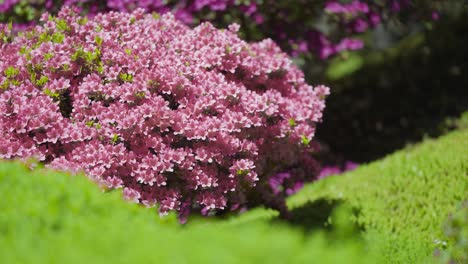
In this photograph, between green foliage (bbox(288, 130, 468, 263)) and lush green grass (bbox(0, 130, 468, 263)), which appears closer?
lush green grass (bbox(0, 130, 468, 263))

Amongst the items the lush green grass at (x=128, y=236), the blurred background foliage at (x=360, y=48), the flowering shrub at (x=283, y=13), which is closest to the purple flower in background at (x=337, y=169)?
the blurred background foliage at (x=360, y=48)

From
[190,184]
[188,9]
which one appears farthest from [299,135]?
[188,9]

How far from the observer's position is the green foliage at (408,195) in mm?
5742

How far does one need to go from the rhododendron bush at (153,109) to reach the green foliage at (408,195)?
1.12 m

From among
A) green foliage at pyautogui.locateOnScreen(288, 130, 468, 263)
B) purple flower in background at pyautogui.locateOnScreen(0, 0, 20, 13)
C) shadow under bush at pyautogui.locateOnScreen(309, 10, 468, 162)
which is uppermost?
purple flower in background at pyautogui.locateOnScreen(0, 0, 20, 13)

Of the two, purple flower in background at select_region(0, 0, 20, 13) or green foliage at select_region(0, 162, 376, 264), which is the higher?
green foliage at select_region(0, 162, 376, 264)

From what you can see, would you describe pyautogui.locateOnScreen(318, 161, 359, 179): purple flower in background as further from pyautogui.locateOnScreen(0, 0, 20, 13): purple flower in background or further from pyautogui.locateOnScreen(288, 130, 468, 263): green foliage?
pyautogui.locateOnScreen(0, 0, 20, 13): purple flower in background

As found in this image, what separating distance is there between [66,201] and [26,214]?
290 millimetres

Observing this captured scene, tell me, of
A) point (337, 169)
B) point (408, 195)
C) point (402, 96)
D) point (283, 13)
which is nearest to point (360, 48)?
point (402, 96)

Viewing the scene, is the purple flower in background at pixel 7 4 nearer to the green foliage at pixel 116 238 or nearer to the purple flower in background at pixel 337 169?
the purple flower in background at pixel 337 169

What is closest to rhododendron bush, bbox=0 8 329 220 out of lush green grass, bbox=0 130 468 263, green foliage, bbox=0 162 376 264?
lush green grass, bbox=0 130 468 263

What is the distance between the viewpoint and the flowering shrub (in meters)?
7.79

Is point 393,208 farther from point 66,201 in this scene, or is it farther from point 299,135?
point 66,201

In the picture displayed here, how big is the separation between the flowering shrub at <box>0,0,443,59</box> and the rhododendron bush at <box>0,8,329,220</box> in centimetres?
167
